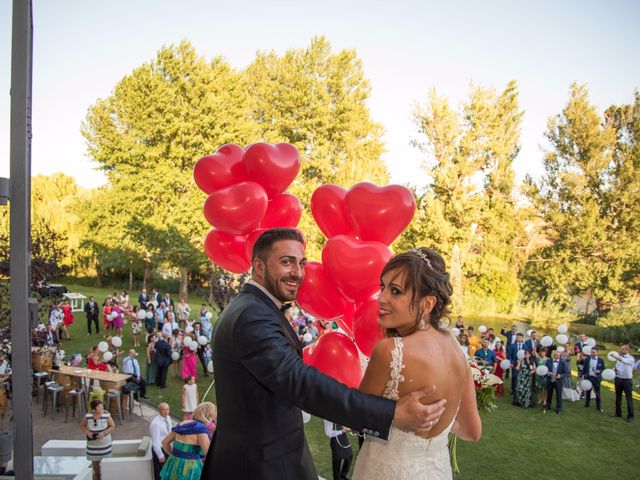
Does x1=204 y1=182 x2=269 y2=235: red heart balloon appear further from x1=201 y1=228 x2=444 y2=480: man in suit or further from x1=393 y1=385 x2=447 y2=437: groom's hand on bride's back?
x1=393 y1=385 x2=447 y2=437: groom's hand on bride's back

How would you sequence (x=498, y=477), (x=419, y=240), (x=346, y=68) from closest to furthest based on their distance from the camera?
(x=498, y=477) → (x=419, y=240) → (x=346, y=68)

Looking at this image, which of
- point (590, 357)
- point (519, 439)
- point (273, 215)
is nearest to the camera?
point (273, 215)

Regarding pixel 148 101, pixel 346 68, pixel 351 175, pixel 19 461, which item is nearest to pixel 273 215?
pixel 19 461

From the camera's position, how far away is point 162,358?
1309 centimetres

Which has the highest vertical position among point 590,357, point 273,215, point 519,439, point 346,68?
point 346,68

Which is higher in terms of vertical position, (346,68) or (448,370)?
(346,68)

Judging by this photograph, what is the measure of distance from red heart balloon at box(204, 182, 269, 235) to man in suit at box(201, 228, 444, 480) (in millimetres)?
1837

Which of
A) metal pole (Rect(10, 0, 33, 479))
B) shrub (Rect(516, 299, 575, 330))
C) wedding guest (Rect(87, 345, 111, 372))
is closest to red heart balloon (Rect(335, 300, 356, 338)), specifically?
metal pole (Rect(10, 0, 33, 479))

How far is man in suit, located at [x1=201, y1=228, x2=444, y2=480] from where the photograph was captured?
6.36 ft

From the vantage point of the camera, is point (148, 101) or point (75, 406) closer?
point (75, 406)

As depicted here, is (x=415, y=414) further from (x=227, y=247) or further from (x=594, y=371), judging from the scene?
(x=594, y=371)

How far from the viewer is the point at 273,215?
4.72m

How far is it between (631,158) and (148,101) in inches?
1071

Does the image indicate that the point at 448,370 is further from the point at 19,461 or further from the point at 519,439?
the point at 519,439
